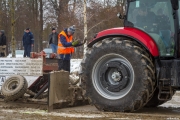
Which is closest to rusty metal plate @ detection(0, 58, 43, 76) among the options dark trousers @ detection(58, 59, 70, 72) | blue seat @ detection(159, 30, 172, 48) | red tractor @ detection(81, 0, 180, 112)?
dark trousers @ detection(58, 59, 70, 72)

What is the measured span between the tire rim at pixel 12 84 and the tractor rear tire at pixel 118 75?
1588 mm

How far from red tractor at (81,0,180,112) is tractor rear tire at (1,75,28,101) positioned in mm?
1357

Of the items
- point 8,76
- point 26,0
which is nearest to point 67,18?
point 26,0

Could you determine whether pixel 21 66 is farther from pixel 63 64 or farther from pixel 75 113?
pixel 75 113

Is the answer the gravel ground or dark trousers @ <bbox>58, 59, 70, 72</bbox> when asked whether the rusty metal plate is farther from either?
dark trousers @ <bbox>58, 59, 70, 72</bbox>

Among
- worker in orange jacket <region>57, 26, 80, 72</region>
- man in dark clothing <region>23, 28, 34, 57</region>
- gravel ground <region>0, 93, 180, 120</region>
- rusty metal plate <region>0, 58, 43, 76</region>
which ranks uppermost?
man in dark clothing <region>23, 28, 34, 57</region>

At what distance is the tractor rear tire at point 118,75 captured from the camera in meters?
6.05

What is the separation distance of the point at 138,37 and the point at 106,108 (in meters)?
1.35

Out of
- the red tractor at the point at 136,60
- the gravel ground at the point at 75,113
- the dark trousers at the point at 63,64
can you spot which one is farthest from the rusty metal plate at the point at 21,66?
the red tractor at the point at 136,60

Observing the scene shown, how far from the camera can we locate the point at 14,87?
7438 millimetres

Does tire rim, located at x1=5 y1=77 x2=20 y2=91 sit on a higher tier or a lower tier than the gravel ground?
higher

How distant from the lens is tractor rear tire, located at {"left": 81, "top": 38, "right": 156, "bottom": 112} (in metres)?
6.05

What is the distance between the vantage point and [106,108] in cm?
638

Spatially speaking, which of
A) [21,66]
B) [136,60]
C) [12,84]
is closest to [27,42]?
[21,66]
